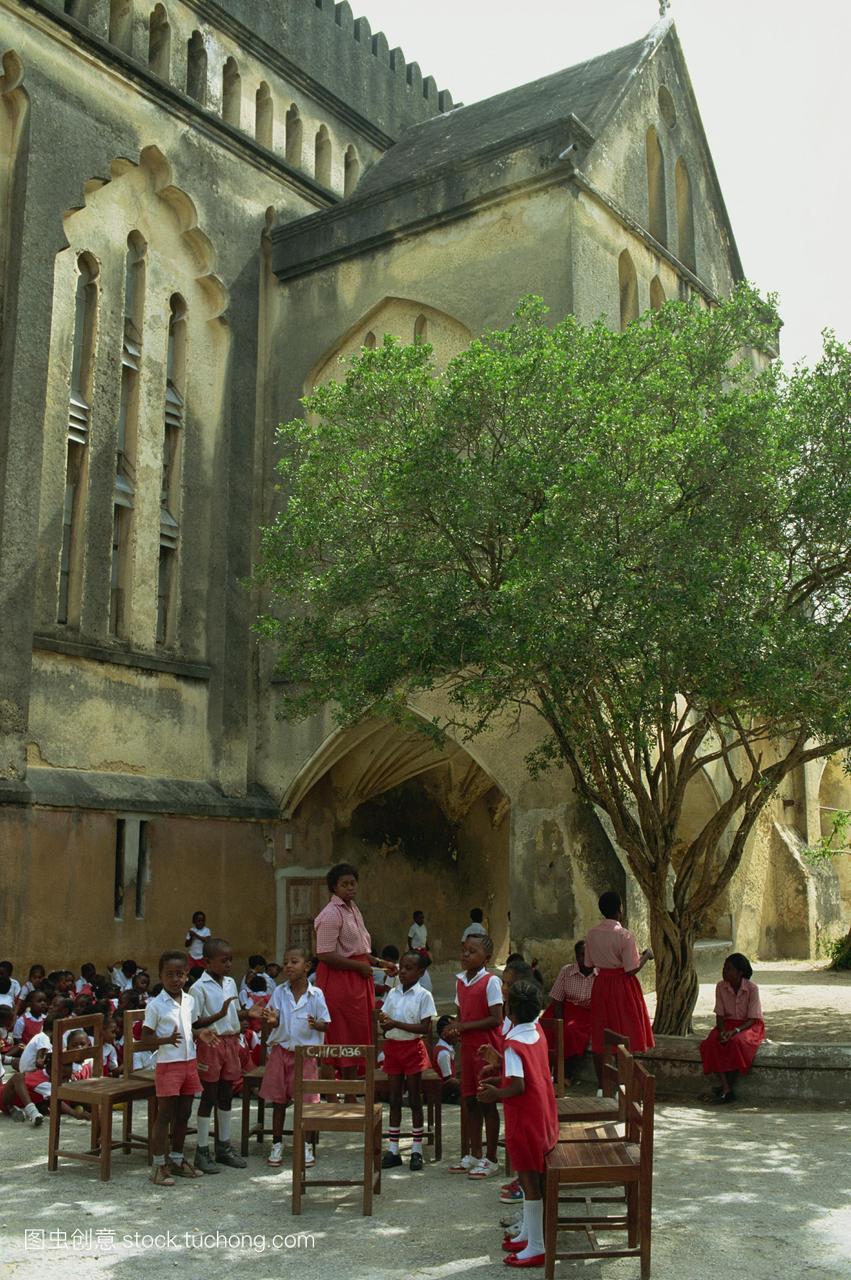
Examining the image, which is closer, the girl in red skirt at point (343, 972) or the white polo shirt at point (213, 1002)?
the white polo shirt at point (213, 1002)

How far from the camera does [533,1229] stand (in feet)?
19.1

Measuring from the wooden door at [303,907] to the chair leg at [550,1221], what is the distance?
13441 mm

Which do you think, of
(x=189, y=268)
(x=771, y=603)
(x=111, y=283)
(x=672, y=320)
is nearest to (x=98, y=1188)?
(x=771, y=603)

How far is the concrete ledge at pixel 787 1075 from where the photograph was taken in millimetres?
9906

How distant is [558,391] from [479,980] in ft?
19.4

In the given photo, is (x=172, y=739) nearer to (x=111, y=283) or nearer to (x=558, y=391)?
(x=111, y=283)

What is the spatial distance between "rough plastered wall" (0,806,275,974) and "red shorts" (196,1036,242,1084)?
7.72m

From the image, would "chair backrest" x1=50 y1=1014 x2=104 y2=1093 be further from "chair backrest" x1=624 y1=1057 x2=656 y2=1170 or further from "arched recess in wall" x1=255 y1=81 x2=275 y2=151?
"arched recess in wall" x1=255 y1=81 x2=275 y2=151

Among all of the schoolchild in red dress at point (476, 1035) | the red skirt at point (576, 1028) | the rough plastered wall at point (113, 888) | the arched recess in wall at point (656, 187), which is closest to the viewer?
the schoolchild in red dress at point (476, 1035)

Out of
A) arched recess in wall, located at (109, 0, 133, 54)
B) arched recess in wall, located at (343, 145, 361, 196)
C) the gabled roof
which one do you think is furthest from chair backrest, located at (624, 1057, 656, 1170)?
arched recess in wall, located at (343, 145, 361, 196)

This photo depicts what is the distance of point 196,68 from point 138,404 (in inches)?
233

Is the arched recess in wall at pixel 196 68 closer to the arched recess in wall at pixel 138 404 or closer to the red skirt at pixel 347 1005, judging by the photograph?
the arched recess in wall at pixel 138 404

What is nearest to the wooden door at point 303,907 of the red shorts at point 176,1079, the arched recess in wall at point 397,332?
the arched recess in wall at point 397,332

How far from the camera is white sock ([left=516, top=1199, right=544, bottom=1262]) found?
580 centimetres
